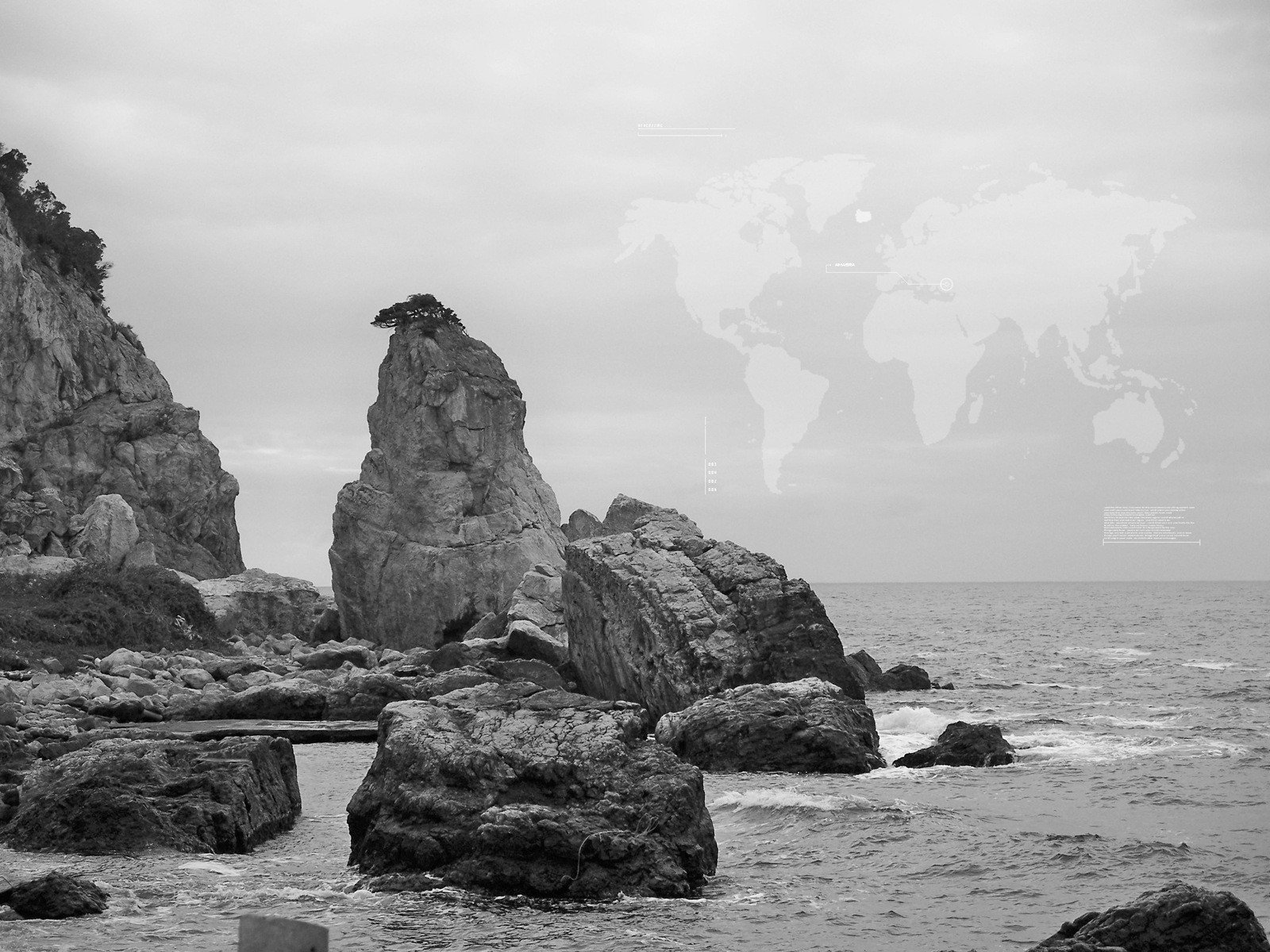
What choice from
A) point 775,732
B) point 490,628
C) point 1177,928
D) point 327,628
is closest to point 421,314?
point 327,628

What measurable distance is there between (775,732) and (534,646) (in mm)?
14743

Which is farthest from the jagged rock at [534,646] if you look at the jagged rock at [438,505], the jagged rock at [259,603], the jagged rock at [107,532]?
the jagged rock at [107,532]

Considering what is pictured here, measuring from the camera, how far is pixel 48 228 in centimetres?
6869

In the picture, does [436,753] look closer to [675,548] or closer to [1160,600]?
[675,548]

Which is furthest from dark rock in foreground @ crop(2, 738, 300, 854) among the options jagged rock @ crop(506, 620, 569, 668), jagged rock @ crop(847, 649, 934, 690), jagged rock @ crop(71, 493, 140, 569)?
jagged rock @ crop(71, 493, 140, 569)

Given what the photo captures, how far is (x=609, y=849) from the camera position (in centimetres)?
1316

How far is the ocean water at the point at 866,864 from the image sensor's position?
457 inches

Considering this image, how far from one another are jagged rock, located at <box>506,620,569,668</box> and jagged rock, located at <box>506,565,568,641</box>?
2.37 metres

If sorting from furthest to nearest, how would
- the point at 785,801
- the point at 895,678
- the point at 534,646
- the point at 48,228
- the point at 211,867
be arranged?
the point at 48,228 → the point at 895,678 → the point at 534,646 → the point at 785,801 → the point at 211,867

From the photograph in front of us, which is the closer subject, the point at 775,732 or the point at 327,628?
the point at 775,732

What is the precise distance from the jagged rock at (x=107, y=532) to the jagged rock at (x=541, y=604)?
20.0 metres

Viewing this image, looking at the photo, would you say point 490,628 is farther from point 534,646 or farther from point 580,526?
point 580,526

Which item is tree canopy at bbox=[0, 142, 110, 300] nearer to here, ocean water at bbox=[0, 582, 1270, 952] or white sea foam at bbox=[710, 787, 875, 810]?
ocean water at bbox=[0, 582, 1270, 952]

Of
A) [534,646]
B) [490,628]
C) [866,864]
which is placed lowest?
[866,864]
